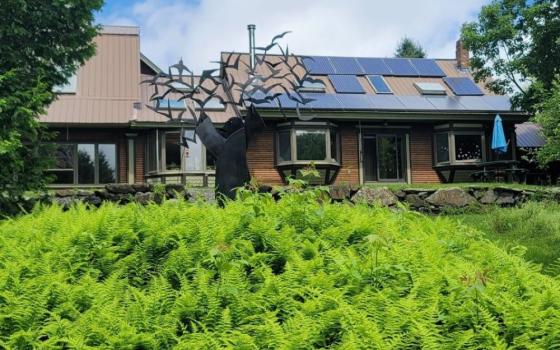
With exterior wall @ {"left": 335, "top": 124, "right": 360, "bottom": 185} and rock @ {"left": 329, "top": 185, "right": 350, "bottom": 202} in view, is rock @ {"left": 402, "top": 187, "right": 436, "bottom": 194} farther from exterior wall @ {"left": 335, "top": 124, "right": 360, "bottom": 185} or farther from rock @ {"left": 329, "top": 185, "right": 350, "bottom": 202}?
exterior wall @ {"left": 335, "top": 124, "right": 360, "bottom": 185}

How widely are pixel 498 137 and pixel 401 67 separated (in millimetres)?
6960

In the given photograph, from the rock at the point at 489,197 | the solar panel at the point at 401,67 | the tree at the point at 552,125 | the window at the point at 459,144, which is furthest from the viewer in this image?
the solar panel at the point at 401,67

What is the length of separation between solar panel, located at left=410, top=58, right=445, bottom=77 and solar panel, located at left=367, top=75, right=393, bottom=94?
2434mm

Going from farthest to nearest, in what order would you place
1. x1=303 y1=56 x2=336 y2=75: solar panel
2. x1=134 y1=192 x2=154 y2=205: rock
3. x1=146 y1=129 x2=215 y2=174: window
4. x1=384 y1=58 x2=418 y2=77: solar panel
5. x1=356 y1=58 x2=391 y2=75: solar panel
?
1. x1=384 y1=58 x2=418 y2=77: solar panel
2. x1=356 y1=58 x2=391 y2=75: solar panel
3. x1=303 y1=56 x2=336 y2=75: solar panel
4. x1=146 y1=129 x2=215 y2=174: window
5. x1=134 y1=192 x2=154 y2=205: rock

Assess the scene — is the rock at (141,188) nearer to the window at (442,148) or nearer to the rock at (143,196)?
the rock at (143,196)

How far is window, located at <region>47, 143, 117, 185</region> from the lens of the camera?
23344 millimetres

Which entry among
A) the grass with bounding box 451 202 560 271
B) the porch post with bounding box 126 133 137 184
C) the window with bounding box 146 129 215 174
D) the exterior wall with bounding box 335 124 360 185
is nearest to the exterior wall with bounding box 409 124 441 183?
the exterior wall with bounding box 335 124 360 185

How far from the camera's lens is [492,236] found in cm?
1091

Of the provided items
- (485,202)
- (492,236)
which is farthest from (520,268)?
(485,202)

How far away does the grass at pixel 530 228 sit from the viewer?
951 cm

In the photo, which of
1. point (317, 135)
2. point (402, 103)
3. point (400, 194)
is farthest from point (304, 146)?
point (400, 194)

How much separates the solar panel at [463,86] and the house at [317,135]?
0.33 feet

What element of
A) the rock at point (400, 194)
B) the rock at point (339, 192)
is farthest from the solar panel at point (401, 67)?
the rock at point (339, 192)

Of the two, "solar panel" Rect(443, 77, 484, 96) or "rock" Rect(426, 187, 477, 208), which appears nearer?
"rock" Rect(426, 187, 477, 208)
